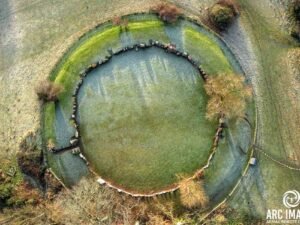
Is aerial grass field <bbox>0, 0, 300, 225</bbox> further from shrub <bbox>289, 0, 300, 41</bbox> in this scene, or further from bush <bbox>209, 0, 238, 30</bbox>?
bush <bbox>209, 0, 238, 30</bbox>

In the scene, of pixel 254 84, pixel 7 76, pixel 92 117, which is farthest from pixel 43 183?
pixel 254 84

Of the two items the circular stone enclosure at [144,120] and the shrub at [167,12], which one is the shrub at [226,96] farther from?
the shrub at [167,12]

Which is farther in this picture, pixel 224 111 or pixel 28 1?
pixel 28 1

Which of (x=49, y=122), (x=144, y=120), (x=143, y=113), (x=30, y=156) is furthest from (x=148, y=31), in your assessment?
(x=30, y=156)

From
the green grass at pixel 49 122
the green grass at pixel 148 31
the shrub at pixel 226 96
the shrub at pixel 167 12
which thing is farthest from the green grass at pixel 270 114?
the green grass at pixel 49 122

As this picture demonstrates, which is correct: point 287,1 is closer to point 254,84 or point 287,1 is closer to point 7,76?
point 254,84

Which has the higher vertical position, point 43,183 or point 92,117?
point 92,117

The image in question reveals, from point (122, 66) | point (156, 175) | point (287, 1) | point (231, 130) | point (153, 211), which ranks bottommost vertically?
point (153, 211)

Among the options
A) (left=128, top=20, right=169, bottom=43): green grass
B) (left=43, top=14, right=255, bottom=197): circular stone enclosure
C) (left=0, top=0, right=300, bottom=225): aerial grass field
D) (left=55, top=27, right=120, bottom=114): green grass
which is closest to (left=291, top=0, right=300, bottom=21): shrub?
(left=0, top=0, right=300, bottom=225): aerial grass field
